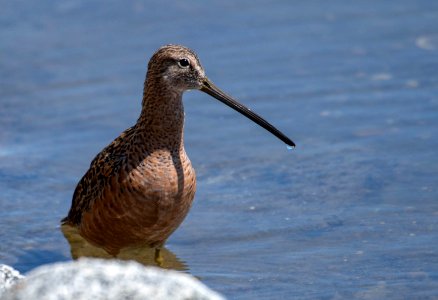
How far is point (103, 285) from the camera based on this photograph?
371cm

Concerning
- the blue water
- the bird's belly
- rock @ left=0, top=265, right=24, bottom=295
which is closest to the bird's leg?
the blue water

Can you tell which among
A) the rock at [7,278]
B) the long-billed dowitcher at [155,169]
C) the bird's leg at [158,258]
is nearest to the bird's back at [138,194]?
the long-billed dowitcher at [155,169]

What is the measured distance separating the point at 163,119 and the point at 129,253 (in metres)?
1.11

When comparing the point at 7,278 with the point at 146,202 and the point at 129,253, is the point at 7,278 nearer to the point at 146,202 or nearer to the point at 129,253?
the point at 146,202

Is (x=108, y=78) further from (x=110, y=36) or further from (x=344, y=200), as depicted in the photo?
(x=344, y=200)

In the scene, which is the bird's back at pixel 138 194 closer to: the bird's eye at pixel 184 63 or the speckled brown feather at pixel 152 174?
the speckled brown feather at pixel 152 174

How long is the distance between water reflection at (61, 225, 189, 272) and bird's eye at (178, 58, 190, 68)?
1.15 metres

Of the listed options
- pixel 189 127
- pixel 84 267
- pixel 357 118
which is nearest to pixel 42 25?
pixel 189 127

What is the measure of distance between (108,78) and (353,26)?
6.99ft

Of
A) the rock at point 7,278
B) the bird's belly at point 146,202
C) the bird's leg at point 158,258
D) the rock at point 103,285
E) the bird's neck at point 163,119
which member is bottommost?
the rock at point 103,285

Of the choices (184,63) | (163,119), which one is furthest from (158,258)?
(184,63)

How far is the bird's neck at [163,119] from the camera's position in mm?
5633

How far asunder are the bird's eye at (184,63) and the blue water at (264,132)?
1239mm

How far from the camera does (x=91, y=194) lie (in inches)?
231
